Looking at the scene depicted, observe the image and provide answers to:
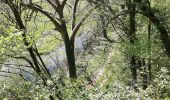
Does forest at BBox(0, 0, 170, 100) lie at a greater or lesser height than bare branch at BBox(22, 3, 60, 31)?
→ lesser

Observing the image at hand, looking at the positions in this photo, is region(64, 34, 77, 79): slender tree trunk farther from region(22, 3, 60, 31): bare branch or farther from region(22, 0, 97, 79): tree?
region(22, 3, 60, 31): bare branch

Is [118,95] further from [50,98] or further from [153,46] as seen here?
[153,46]

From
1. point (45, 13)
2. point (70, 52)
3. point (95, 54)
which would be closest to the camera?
point (45, 13)

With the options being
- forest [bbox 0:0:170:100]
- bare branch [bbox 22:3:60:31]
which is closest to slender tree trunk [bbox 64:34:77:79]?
forest [bbox 0:0:170:100]

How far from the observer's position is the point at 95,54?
28.5m

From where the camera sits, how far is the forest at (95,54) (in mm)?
10281

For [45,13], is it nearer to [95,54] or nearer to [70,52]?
[70,52]

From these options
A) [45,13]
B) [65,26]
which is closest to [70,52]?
[65,26]

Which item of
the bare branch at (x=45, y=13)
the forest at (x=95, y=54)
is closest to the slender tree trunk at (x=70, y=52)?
the forest at (x=95, y=54)

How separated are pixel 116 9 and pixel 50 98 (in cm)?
862

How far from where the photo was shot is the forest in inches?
405

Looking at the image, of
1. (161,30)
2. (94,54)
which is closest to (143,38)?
(161,30)

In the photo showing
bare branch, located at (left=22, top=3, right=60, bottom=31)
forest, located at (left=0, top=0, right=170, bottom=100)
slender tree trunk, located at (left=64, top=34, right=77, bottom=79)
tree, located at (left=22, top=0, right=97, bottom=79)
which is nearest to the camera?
forest, located at (left=0, top=0, right=170, bottom=100)

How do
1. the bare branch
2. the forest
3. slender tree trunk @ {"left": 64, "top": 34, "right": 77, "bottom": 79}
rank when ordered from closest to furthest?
the forest → the bare branch → slender tree trunk @ {"left": 64, "top": 34, "right": 77, "bottom": 79}
